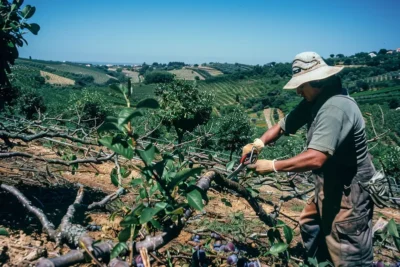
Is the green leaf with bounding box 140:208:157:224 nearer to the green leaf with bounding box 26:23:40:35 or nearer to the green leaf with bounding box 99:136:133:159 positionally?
the green leaf with bounding box 99:136:133:159

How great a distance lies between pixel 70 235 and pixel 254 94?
107644 mm

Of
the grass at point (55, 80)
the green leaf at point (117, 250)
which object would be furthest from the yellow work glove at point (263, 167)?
the grass at point (55, 80)

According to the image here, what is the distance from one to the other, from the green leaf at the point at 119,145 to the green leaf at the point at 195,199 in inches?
13.4

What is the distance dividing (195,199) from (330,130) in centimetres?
127

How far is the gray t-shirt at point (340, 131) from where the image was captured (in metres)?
1.95

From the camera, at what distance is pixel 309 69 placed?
230 cm

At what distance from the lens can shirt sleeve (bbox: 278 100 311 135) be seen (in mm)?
2723

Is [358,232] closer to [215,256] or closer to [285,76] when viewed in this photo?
[215,256]

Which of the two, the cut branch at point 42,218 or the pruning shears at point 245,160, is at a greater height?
the pruning shears at point 245,160

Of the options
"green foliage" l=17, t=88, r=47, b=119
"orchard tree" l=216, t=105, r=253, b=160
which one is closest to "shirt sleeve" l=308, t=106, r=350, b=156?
"orchard tree" l=216, t=105, r=253, b=160

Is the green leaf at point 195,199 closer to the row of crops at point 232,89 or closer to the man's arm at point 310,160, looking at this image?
the man's arm at point 310,160

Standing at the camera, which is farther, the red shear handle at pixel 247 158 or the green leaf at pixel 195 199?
the red shear handle at pixel 247 158

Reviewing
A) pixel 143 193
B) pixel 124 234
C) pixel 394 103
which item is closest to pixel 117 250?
pixel 124 234

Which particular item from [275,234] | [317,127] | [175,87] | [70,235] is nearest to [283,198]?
[275,234]
